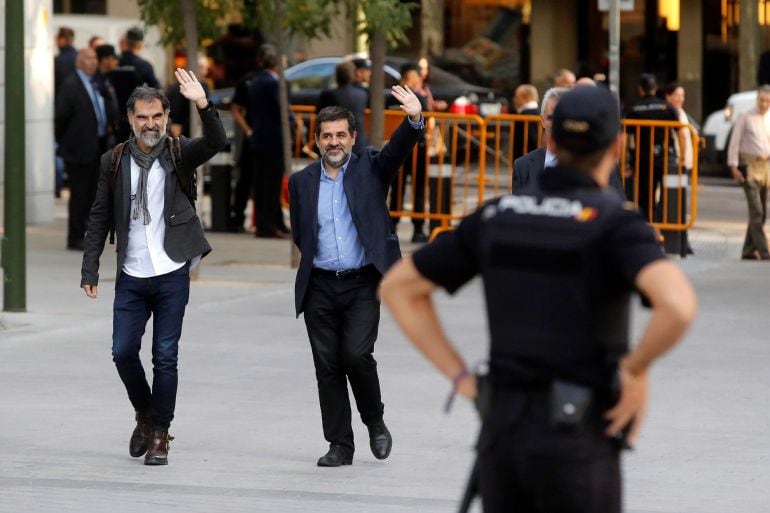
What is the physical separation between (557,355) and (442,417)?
492cm

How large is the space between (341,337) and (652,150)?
359 inches

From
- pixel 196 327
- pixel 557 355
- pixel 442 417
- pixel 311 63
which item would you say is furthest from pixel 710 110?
pixel 557 355

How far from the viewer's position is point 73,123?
53.5 feet

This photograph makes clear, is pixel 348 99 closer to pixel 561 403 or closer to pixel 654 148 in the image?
pixel 654 148

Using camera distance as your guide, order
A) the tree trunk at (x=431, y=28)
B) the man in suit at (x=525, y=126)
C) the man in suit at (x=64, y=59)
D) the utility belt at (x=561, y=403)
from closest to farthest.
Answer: the utility belt at (x=561, y=403) → the man in suit at (x=525, y=126) → the man in suit at (x=64, y=59) → the tree trunk at (x=431, y=28)

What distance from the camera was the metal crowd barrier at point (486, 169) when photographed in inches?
642

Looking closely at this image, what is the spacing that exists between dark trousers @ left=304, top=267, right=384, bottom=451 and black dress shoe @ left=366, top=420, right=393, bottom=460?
11cm

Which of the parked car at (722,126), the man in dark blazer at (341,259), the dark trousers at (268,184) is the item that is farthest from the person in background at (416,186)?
the man in dark blazer at (341,259)

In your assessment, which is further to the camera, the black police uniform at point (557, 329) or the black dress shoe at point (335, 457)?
the black dress shoe at point (335, 457)

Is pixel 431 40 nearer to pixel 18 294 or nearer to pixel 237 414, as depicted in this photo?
pixel 18 294

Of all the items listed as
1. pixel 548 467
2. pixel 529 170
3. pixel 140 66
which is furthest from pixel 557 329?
pixel 140 66

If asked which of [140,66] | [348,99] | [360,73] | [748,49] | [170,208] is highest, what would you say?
[748,49]

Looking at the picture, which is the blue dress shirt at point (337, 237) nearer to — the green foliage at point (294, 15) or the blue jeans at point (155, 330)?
the blue jeans at point (155, 330)

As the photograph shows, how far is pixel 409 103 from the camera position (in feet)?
23.9
